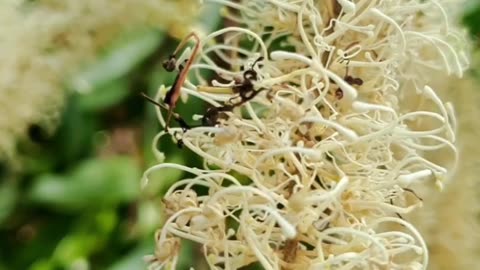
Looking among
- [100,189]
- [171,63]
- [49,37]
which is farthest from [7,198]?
[171,63]

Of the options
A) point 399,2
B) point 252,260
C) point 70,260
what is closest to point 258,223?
point 252,260

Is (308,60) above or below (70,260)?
above

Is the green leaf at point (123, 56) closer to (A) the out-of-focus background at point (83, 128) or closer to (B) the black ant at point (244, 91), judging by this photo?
(A) the out-of-focus background at point (83, 128)

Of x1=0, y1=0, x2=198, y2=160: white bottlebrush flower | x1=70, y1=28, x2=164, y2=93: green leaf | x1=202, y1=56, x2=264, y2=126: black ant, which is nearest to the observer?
x1=202, y1=56, x2=264, y2=126: black ant

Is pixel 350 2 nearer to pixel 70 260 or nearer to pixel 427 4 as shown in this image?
pixel 427 4

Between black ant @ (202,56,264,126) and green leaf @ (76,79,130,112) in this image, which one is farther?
green leaf @ (76,79,130,112)

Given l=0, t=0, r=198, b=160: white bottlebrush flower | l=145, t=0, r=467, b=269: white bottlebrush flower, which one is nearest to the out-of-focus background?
l=0, t=0, r=198, b=160: white bottlebrush flower

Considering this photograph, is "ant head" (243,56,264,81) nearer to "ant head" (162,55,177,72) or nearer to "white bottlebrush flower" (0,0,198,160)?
"ant head" (162,55,177,72)

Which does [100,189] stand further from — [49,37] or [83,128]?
[49,37]
